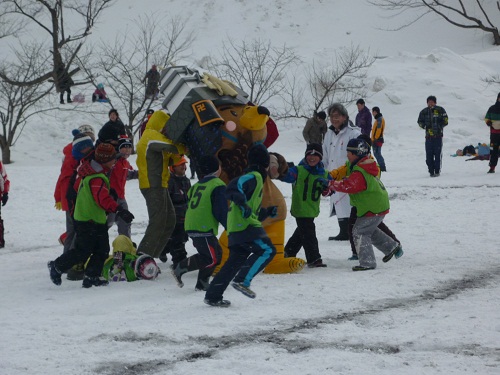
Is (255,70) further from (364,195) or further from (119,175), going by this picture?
(364,195)

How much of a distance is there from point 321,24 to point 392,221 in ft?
97.2

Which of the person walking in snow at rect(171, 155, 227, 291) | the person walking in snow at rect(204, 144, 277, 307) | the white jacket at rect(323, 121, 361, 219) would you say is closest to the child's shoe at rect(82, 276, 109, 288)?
the person walking in snow at rect(171, 155, 227, 291)

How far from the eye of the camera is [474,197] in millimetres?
12727

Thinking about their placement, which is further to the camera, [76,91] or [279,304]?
[76,91]

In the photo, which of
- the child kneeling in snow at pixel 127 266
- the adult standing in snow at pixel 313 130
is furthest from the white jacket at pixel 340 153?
the adult standing in snow at pixel 313 130

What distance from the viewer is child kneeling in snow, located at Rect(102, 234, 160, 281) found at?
771 cm

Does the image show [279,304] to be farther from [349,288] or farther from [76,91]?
[76,91]

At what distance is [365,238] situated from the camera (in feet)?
26.5

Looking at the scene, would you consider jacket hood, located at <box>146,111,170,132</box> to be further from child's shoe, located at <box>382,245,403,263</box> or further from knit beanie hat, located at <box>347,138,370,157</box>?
child's shoe, located at <box>382,245,403,263</box>

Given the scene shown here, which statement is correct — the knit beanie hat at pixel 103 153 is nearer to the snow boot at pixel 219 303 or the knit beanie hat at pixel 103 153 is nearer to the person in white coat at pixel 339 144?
the snow boot at pixel 219 303

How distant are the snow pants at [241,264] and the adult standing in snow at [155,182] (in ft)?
5.94

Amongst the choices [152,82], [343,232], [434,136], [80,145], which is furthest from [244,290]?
[152,82]

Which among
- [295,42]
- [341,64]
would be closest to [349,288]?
[341,64]

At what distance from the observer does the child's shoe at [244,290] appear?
6.43m
